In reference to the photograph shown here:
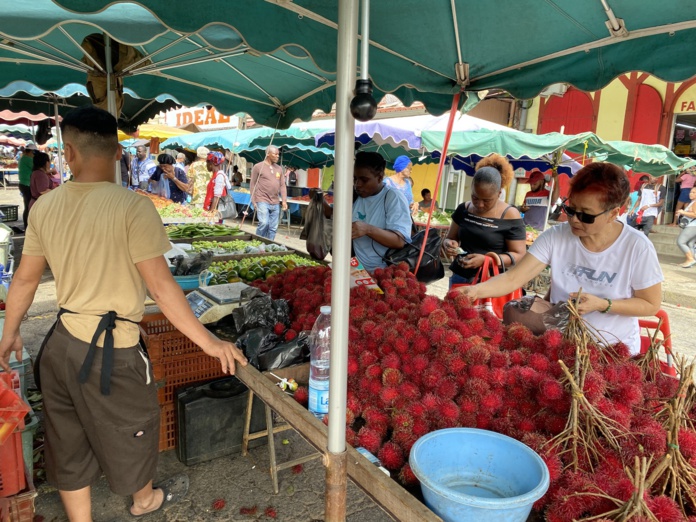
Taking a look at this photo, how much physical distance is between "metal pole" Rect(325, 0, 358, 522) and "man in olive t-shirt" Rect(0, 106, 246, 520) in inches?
28.6

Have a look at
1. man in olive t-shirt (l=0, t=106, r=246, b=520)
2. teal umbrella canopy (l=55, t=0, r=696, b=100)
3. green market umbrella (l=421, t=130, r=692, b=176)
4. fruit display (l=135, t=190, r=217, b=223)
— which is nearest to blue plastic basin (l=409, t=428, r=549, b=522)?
man in olive t-shirt (l=0, t=106, r=246, b=520)

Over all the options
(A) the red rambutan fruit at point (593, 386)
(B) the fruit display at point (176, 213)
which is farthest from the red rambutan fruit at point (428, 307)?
(B) the fruit display at point (176, 213)

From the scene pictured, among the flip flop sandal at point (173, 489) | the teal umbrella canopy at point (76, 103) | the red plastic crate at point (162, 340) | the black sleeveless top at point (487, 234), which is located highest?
the teal umbrella canopy at point (76, 103)

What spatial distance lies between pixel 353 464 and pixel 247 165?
22.7m

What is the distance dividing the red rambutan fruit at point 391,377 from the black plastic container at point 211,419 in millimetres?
1480

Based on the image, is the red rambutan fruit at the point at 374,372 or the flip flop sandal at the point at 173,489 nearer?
the red rambutan fruit at the point at 374,372

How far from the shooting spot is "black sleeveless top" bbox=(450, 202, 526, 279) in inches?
141

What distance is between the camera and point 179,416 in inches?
106

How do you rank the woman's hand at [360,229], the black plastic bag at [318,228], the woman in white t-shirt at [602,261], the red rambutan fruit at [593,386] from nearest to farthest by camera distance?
1. the red rambutan fruit at [593,386]
2. the woman in white t-shirt at [602,261]
3. the woman's hand at [360,229]
4. the black plastic bag at [318,228]

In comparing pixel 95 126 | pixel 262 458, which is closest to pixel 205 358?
pixel 262 458

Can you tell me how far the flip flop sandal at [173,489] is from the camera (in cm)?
240

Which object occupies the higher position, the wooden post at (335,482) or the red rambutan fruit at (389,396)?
the red rambutan fruit at (389,396)

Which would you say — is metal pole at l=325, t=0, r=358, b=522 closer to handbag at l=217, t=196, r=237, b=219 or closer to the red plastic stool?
the red plastic stool

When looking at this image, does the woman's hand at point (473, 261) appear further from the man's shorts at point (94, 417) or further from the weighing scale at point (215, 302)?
the man's shorts at point (94, 417)
